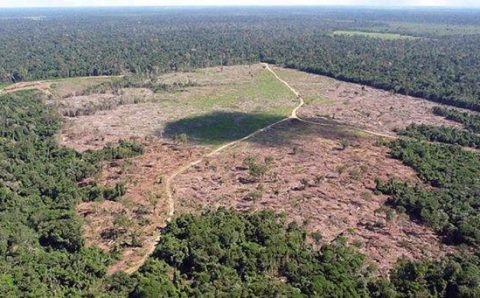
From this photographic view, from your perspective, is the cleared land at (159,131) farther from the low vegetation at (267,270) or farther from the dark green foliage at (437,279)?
the dark green foliage at (437,279)

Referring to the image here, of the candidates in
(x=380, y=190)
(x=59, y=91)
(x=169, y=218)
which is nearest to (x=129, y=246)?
(x=169, y=218)

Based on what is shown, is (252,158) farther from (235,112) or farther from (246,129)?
(235,112)

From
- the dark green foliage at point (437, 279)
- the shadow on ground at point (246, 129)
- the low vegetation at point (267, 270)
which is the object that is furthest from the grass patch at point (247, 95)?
the dark green foliage at point (437, 279)

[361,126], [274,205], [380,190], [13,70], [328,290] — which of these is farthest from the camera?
[13,70]

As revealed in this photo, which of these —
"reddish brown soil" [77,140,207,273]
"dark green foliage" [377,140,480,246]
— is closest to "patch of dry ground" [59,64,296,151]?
"reddish brown soil" [77,140,207,273]

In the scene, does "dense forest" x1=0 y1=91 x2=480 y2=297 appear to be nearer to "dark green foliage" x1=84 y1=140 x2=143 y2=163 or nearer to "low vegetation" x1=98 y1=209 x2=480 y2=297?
"low vegetation" x1=98 y1=209 x2=480 y2=297

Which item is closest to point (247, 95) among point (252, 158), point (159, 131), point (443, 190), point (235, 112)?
point (235, 112)

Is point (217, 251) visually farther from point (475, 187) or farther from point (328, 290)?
point (475, 187)
